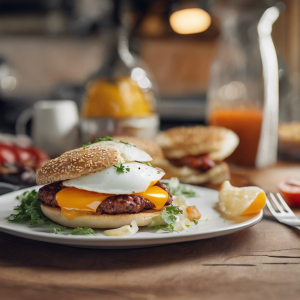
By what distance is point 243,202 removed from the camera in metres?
1.34

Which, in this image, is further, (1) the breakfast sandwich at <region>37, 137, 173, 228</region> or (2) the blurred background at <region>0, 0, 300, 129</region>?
(2) the blurred background at <region>0, 0, 300, 129</region>

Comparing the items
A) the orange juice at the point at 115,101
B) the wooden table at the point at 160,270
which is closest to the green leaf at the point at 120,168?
the wooden table at the point at 160,270

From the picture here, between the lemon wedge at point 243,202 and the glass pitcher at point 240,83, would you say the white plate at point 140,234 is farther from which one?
the glass pitcher at point 240,83

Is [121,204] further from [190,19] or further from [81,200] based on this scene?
[190,19]

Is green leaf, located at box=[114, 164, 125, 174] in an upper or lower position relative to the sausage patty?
upper

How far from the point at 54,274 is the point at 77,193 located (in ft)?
1.06

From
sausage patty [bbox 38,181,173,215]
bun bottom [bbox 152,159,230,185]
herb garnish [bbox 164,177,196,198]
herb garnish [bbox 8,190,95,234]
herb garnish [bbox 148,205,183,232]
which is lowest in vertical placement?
bun bottom [bbox 152,159,230,185]

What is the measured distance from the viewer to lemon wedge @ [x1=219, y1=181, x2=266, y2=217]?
1325 mm

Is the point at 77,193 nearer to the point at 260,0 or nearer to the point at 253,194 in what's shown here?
the point at 253,194

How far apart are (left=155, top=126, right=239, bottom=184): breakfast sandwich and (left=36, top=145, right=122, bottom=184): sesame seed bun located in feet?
3.44

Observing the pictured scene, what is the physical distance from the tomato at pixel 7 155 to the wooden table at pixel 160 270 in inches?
54.5

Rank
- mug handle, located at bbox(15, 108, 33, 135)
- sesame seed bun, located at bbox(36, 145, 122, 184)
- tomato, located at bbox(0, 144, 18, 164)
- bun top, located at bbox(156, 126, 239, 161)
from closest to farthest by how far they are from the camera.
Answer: sesame seed bun, located at bbox(36, 145, 122, 184) → bun top, located at bbox(156, 126, 239, 161) → tomato, located at bbox(0, 144, 18, 164) → mug handle, located at bbox(15, 108, 33, 135)

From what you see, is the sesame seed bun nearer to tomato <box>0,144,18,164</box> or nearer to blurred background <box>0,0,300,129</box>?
tomato <box>0,144,18,164</box>

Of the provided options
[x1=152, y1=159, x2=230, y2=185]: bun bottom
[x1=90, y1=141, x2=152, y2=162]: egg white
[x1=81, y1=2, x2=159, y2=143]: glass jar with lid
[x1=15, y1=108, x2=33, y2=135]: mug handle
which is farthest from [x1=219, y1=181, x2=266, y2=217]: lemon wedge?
[x1=15, y1=108, x2=33, y2=135]: mug handle
